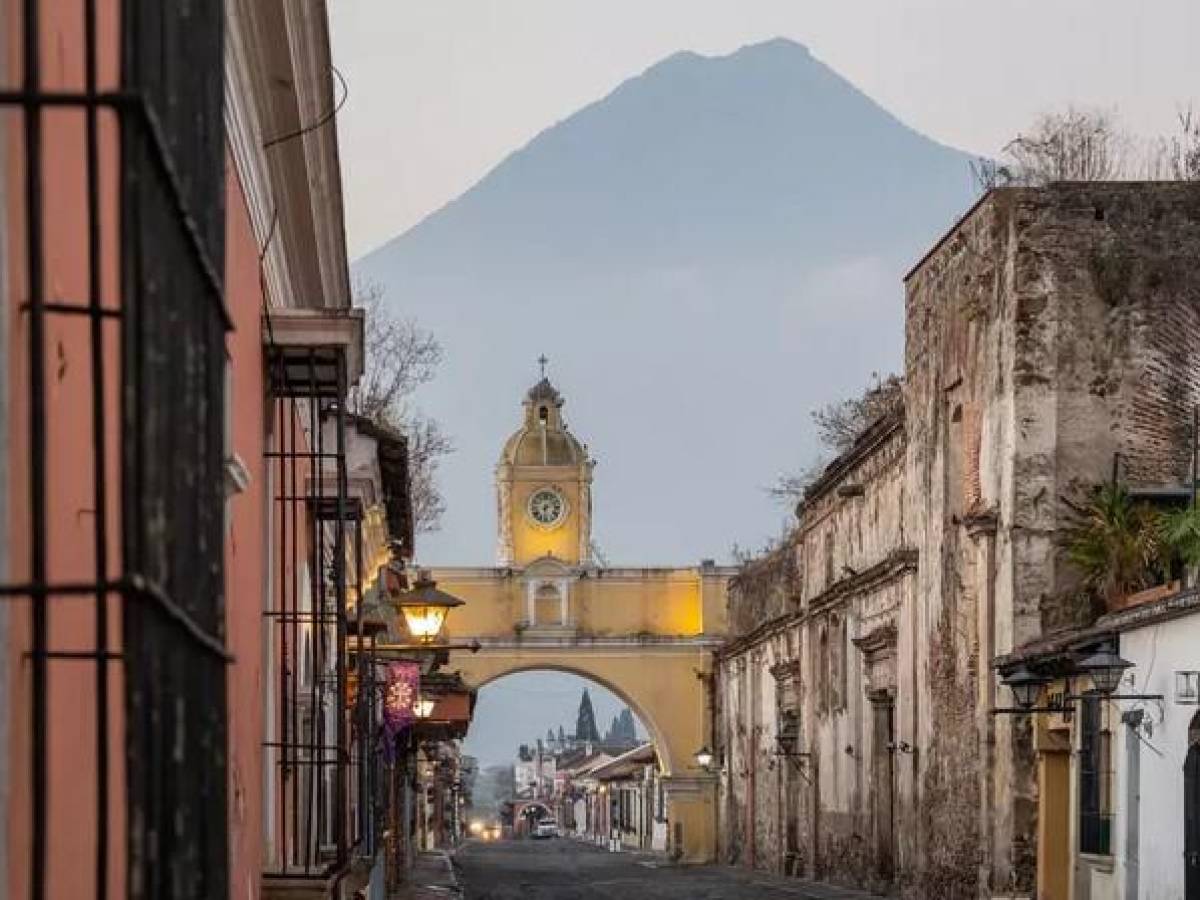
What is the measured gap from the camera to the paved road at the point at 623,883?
121 ft

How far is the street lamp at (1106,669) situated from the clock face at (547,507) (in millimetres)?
57277

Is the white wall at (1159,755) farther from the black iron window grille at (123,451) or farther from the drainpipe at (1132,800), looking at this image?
the black iron window grille at (123,451)

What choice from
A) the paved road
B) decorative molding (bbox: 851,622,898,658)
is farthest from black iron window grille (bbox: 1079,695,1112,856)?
the paved road

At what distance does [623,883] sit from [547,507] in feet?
117

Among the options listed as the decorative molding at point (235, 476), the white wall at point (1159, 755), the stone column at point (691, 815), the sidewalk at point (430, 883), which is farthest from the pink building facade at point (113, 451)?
the stone column at point (691, 815)

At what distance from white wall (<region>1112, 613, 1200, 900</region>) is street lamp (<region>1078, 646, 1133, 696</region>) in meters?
0.31

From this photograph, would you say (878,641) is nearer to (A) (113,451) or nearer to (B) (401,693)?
(B) (401,693)

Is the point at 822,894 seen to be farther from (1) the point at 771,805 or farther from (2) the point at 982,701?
(1) the point at 771,805

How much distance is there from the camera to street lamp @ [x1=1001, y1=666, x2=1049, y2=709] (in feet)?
76.8

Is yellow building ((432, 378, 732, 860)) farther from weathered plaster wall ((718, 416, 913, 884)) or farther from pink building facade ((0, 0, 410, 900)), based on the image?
pink building facade ((0, 0, 410, 900))

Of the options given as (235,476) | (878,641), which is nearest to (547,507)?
(878,641)

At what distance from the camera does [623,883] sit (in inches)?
1710

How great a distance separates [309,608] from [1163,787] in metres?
6.95

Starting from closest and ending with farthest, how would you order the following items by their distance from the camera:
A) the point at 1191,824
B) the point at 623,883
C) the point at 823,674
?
the point at 1191,824
the point at 823,674
the point at 623,883
